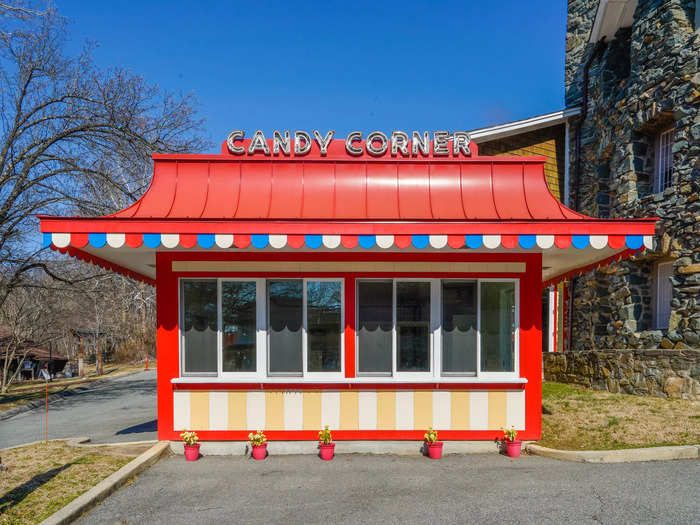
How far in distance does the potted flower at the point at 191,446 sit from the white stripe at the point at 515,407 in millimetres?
4762

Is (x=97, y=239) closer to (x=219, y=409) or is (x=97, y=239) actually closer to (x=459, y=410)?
(x=219, y=409)

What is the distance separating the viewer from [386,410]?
672 centimetres

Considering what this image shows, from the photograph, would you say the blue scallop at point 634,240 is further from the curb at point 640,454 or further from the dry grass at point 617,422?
the dry grass at point 617,422

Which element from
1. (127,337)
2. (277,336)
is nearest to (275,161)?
(277,336)

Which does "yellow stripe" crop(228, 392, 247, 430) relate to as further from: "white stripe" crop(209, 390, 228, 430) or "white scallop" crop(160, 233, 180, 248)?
"white scallop" crop(160, 233, 180, 248)

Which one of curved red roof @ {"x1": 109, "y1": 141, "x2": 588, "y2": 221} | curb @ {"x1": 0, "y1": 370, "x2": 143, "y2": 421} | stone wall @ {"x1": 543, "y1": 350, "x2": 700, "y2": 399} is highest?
curved red roof @ {"x1": 109, "y1": 141, "x2": 588, "y2": 221}

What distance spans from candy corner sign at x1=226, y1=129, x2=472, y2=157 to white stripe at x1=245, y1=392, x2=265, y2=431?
3925mm

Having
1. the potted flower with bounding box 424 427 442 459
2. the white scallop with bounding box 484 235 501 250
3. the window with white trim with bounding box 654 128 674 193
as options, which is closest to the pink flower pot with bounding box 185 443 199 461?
the potted flower with bounding box 424 427 442 459

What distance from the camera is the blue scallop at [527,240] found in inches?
229

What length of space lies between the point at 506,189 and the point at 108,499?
6900 mm

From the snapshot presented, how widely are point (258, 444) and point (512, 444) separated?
3.78 meters

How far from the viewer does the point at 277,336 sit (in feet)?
22.5

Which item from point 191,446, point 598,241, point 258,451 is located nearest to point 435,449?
point 258,451

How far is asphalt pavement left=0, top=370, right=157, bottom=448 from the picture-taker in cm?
917
